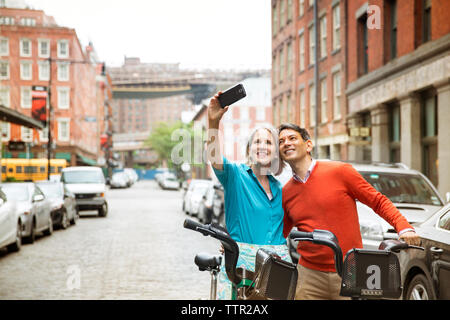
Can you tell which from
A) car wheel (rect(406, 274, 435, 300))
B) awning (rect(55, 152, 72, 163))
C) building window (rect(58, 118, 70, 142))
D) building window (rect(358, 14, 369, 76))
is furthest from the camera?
awning (rect(55, 152, 72, 163))

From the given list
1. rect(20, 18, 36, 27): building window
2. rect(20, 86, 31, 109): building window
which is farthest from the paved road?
rect(20, 86, 31, 109): building window

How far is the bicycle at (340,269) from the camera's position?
94.2 inches

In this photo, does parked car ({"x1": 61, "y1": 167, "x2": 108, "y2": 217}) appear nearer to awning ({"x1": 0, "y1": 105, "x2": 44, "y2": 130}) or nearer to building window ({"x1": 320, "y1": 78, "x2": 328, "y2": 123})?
awning ({"x1": 0, "y1": 105, "x2": 44, "y2": 130})

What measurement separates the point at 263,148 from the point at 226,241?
0.49m

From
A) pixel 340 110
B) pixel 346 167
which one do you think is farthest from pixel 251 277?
pixel 340 110

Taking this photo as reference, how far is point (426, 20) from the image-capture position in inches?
602

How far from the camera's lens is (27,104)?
29344 mm

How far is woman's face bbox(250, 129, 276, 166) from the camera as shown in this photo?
2.96m

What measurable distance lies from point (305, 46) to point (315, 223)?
13.2 m

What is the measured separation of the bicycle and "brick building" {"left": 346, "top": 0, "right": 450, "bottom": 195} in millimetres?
12265

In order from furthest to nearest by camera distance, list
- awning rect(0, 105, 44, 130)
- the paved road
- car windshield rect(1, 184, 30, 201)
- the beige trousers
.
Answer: awning rect(0, 105, 44, 130) < car windshield rect(1, 184, 30, 201) < the paved road < the beige trousers

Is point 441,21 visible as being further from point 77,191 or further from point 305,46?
point 77,191

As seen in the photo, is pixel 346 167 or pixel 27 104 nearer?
pixel 346 167

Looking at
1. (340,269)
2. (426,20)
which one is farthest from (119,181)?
(340,269)
